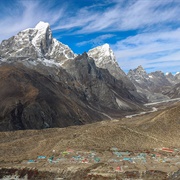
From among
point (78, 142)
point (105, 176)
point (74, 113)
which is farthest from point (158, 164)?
point (74, 113)

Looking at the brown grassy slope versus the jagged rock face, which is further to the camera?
the jagged rock face

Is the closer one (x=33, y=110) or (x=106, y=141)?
(x=106, y=141)

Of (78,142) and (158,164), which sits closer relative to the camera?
(158,164)

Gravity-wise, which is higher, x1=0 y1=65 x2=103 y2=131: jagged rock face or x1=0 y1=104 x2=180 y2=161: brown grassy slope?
x1=0 y1=65 x2=103 y2=131: jagged rock face

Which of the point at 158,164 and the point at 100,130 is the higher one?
the point at 100,130

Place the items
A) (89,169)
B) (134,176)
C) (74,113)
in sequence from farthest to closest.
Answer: (74,113), (89,169), (134,176)

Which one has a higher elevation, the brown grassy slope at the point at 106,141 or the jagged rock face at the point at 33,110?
the jagged rock face at the point at 33,110

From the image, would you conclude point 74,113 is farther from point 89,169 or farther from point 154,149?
point 89,169

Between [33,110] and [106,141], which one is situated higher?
[33,110]

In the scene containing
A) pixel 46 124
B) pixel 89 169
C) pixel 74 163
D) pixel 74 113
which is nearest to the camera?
pixel 89 169

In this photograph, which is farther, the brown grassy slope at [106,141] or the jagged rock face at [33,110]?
the jagged rock face at [33,110]
